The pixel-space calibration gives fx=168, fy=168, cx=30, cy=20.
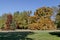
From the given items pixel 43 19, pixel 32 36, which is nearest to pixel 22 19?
pixel 43 19

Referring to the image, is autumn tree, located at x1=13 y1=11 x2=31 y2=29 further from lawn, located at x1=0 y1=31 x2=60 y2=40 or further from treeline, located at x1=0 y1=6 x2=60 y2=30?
lawn, located at x1=0 y1=31 x2=60 y2=40

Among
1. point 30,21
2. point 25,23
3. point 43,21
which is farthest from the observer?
point 25,23

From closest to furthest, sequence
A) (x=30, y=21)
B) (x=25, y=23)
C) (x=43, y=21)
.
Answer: (x=43, y=21), (x=30, y=21), (x=25, y=23)

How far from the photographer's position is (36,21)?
48000mm

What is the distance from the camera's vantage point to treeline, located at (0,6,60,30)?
4658 centimetres

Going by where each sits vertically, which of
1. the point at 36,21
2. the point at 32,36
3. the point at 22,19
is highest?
the point at 22,19

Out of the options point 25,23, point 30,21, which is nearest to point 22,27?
point 25,23

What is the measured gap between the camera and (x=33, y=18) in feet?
161

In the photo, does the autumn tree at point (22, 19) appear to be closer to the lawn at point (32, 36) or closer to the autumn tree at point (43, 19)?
the autumn tree at point (43, 19)

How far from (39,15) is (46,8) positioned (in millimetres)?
2793

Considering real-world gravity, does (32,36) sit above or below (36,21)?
below

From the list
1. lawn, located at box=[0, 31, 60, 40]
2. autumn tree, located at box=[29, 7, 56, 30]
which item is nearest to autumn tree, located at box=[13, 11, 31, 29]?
autumn tree, located at box=[29, 7, 56, 30]

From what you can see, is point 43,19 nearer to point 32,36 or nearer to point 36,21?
point 36,21

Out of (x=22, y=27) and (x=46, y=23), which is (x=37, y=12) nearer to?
(x=46, y=23)
